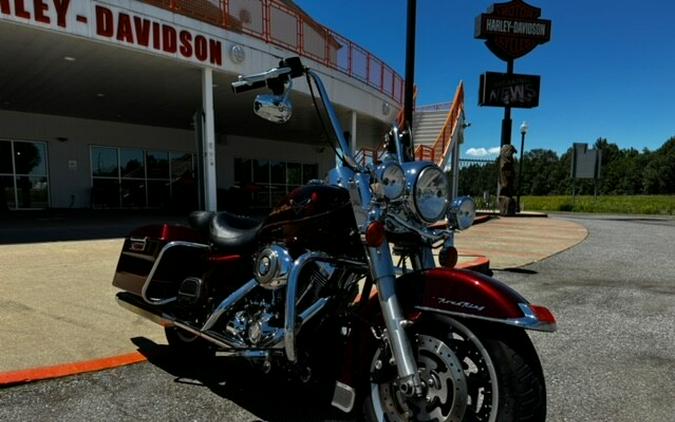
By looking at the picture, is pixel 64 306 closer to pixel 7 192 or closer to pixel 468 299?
pixel 468 299

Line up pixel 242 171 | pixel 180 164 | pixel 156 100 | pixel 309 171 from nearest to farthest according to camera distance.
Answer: pixel 156 100
pixel 180 164
pixel 242 171
pixel 309 171

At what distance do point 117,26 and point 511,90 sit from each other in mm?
16016

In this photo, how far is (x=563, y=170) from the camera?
105688 mm

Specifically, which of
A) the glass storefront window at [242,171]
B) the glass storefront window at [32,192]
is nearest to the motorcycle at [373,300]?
the glass storefront window at [32,192]

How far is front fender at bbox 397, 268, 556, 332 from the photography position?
6.03 feet

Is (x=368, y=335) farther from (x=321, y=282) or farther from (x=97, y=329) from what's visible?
(x=97, y=329)

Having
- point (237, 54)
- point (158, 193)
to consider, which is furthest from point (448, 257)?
point (158, 193)

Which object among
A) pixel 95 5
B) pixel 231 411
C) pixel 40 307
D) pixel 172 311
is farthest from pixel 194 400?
pixel 95 5

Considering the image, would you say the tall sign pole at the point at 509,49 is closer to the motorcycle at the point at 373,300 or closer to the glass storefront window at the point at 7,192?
the motorcycle at the point at 373,300

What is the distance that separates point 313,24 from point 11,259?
33.3 ft

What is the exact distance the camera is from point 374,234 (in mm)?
1999

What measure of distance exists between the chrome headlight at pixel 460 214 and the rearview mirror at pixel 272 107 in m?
0.99

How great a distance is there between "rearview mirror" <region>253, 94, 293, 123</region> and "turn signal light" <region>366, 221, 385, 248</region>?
2.41 feet

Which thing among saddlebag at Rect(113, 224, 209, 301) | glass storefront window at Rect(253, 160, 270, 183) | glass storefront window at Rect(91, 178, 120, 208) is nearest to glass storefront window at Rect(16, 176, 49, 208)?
glass storefront window at Rect(91, 178, 120, 208)
